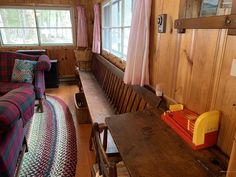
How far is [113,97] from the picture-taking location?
2.67m

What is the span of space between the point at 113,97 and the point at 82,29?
2919 millimetres

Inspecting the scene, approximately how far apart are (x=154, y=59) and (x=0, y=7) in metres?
4.66

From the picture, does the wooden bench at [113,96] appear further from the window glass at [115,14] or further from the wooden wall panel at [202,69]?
the window glass at [115,14]

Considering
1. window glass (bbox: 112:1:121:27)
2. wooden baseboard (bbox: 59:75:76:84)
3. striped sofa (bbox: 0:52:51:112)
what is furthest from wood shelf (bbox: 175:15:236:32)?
wooden baseboard (bbox: 59:75:76:84)

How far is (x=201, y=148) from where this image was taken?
975mm

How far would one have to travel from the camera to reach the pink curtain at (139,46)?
5.28 feet

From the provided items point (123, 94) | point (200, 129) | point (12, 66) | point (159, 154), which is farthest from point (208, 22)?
point (12, 66)

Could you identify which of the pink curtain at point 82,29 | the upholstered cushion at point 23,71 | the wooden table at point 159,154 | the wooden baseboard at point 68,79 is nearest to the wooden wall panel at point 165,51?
the wooden table at point 159,154

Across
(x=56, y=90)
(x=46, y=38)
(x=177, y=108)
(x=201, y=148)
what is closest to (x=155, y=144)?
(x=201, y=148)

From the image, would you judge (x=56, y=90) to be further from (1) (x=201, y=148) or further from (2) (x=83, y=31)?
(1) (x=201, y=148)

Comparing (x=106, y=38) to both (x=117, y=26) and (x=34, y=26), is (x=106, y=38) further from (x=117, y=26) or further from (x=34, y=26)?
(x=34, y=26)

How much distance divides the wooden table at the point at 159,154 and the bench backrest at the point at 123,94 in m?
0.43

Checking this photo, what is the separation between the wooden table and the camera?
0.81 meters

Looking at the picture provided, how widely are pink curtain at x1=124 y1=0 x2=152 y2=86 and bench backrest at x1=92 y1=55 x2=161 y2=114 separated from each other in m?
0.16
